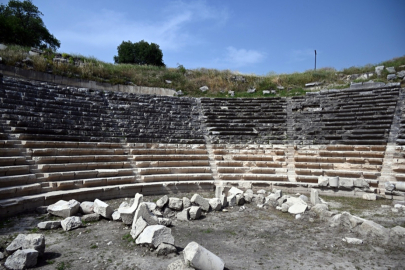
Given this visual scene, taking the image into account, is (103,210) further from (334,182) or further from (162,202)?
(334,182)

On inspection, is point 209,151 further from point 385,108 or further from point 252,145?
point 385,108

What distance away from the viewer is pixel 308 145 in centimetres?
1257

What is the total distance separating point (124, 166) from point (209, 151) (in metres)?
4.05

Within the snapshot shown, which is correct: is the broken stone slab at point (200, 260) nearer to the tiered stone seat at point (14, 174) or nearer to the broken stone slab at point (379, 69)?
the tiered stone seat at point (14, 174)

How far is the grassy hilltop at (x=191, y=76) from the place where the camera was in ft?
52.8

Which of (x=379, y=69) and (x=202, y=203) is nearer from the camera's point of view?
(x=202, y=203)

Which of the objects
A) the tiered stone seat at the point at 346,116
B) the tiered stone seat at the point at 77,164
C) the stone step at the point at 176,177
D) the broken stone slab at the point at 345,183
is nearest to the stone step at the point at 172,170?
the stone step at the point at 176,177

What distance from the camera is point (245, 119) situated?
48.9 feet

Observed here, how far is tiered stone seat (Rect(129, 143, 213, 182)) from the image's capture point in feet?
35.6

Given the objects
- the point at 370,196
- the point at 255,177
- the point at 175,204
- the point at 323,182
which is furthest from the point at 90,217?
the point at 370,196

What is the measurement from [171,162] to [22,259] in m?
7.52

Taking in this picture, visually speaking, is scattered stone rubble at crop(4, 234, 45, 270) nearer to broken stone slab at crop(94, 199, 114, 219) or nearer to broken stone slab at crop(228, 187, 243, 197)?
broken stone slab at crop(94, 199, 114, 219)

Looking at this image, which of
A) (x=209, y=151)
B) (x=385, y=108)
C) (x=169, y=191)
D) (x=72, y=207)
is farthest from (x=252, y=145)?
(x=72, y=207)

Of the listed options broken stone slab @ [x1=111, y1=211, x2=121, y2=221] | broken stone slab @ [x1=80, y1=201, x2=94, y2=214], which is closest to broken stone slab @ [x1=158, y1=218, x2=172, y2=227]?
broken stone slab @ [x1=111, y1=211, x2=121, y2=221]
